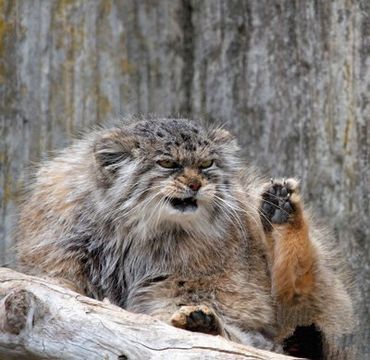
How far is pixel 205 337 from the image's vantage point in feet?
17.0

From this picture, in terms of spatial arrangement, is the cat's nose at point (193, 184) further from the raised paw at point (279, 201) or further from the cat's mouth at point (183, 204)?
the raised paw at point (279, 201)

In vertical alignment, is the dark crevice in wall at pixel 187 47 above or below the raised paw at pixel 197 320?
above

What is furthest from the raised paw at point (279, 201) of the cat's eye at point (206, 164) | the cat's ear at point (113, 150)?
the cat's ear at point (113, 150)

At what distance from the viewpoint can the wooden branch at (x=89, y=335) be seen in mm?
5133

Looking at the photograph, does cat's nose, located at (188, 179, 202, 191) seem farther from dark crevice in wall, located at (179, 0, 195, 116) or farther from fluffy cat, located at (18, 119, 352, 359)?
dark crevice in wall, located at (179, 0, 195, 116)

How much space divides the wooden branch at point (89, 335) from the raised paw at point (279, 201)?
4.41 feet

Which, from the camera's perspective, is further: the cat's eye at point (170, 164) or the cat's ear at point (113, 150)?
the cat's ear at point (113, 150)

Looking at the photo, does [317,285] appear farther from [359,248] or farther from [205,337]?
[205,337]

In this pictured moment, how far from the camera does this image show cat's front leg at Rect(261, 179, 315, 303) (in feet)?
21.2

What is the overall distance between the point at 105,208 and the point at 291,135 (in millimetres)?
1544

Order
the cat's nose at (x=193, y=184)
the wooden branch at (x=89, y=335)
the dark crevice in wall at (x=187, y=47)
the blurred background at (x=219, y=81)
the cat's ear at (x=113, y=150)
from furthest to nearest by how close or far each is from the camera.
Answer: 1. the dark crevice in wall at (x=187, y=47)
2. the blurred background at (x=219, y=81)
3. the cat's ear at (x=113, y=150)
4. the cat's nose at (x=193, y=184)
5. the wooden branch at (x=89, y=335)

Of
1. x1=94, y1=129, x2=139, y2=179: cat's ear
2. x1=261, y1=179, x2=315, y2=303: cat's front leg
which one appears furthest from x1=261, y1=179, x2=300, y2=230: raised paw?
x1=94, y1=129, x2=139, y2=179: cat's ear

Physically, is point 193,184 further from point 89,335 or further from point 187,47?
point 187,47

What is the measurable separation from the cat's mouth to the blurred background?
130cm
